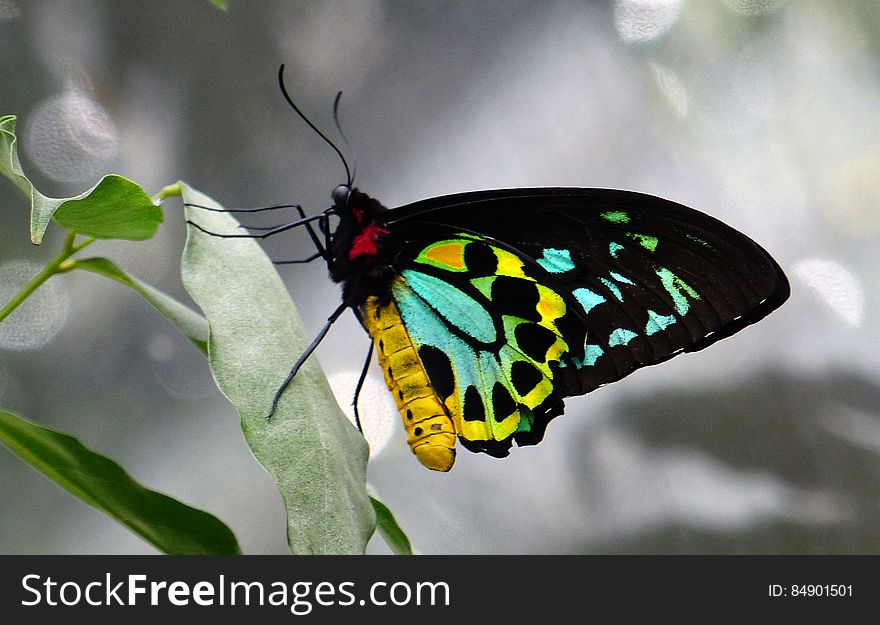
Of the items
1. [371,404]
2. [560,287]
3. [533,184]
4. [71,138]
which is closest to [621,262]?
[560,287]

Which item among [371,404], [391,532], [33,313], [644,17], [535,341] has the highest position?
[644,17]

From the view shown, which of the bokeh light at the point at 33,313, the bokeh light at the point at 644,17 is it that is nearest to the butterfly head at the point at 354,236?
the bokeh light at the point at 33,313

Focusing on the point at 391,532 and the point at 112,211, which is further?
the point at 391,532

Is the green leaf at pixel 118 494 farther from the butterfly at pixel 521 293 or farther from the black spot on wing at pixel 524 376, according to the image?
the black spot on wing at pixel 524 376

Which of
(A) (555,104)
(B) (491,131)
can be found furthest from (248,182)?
(A) (555,104)

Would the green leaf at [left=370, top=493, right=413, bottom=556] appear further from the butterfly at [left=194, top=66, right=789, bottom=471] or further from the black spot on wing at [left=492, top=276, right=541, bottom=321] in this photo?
the black spot on wing at [left=492, top=276, right=541, bottom=321]

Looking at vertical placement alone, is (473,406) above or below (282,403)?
above

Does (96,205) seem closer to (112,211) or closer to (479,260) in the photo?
(112,211)

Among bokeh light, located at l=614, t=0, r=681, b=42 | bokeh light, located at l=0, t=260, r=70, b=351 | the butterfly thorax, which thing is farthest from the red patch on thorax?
bokeh light, located at l=614, t=0, r=681, b=42

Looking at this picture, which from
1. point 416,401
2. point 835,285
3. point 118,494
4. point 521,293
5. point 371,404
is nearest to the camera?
point 118,494
